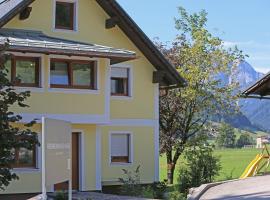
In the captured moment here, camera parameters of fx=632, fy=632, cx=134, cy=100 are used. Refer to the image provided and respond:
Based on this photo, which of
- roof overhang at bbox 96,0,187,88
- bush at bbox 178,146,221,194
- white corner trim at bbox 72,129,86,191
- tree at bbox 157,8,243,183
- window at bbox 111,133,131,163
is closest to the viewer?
white corner trim at bbox 72,129,86,191

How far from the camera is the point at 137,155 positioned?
26.4 metres

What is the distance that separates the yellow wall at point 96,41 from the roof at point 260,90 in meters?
4.89

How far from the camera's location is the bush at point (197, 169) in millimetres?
25375

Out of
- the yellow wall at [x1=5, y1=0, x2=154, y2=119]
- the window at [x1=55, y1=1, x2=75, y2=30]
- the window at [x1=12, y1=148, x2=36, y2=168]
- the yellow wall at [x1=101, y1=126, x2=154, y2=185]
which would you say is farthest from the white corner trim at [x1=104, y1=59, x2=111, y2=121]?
the window at [x1=12, y1=148, x2=36, y2=168]

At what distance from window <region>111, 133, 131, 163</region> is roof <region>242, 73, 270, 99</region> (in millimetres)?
6371

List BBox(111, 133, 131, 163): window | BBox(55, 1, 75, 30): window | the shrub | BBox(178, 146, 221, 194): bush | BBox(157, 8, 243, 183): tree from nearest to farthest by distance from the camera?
the shrub
BBox(55, 1, 75, 30): window
BBox(178, 146, 221, 194): bush
BBox(111, 133, 131, 163): window
BBox(157, 8, 243, 183): tree

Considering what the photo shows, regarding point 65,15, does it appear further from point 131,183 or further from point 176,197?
point 176,197

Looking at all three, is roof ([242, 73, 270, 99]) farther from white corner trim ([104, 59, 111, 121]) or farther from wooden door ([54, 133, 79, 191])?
wooden door ([54, 133, 79, 191])

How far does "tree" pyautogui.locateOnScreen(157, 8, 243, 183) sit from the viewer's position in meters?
35.6

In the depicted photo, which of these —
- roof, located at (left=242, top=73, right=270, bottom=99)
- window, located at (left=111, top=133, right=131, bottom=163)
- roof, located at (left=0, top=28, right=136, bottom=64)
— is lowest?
window, located at (left=111, top=133, right=131, bottom=163)

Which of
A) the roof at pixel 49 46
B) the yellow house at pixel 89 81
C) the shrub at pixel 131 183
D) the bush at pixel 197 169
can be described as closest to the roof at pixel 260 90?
the yellow house at pixel 89 81

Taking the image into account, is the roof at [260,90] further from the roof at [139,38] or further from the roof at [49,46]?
the roof at [49,46]

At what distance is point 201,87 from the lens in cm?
3609

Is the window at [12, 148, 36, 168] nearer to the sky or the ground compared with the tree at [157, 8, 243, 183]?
nearer to the ground
